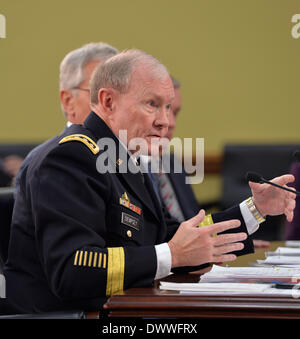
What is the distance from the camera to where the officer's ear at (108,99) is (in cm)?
179

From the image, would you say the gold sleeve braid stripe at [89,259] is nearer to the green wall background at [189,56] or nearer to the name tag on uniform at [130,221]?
the name tag on uniform at [130,221]

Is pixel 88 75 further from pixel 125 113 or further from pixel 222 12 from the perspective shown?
pixel 222 12

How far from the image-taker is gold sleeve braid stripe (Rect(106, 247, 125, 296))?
1.49 m

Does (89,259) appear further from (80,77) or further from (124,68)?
(80,77)

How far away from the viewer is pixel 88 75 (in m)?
2.59

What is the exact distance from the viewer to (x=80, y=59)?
2.59m

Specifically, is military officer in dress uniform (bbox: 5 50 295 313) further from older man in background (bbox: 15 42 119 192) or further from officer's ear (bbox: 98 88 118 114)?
older man in background (bbox: 15 42 119 192)

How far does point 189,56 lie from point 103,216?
334cm

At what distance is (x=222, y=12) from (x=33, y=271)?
11.3ft

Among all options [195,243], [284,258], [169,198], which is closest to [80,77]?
[169,198]

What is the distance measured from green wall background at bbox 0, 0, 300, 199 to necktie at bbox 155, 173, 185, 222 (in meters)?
1.65

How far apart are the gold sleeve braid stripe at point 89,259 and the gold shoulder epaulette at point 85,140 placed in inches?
11.4

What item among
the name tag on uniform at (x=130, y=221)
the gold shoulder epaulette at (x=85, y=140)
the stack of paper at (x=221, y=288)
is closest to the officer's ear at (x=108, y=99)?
the gold shoulder epaulette at (x=85, y=140)
